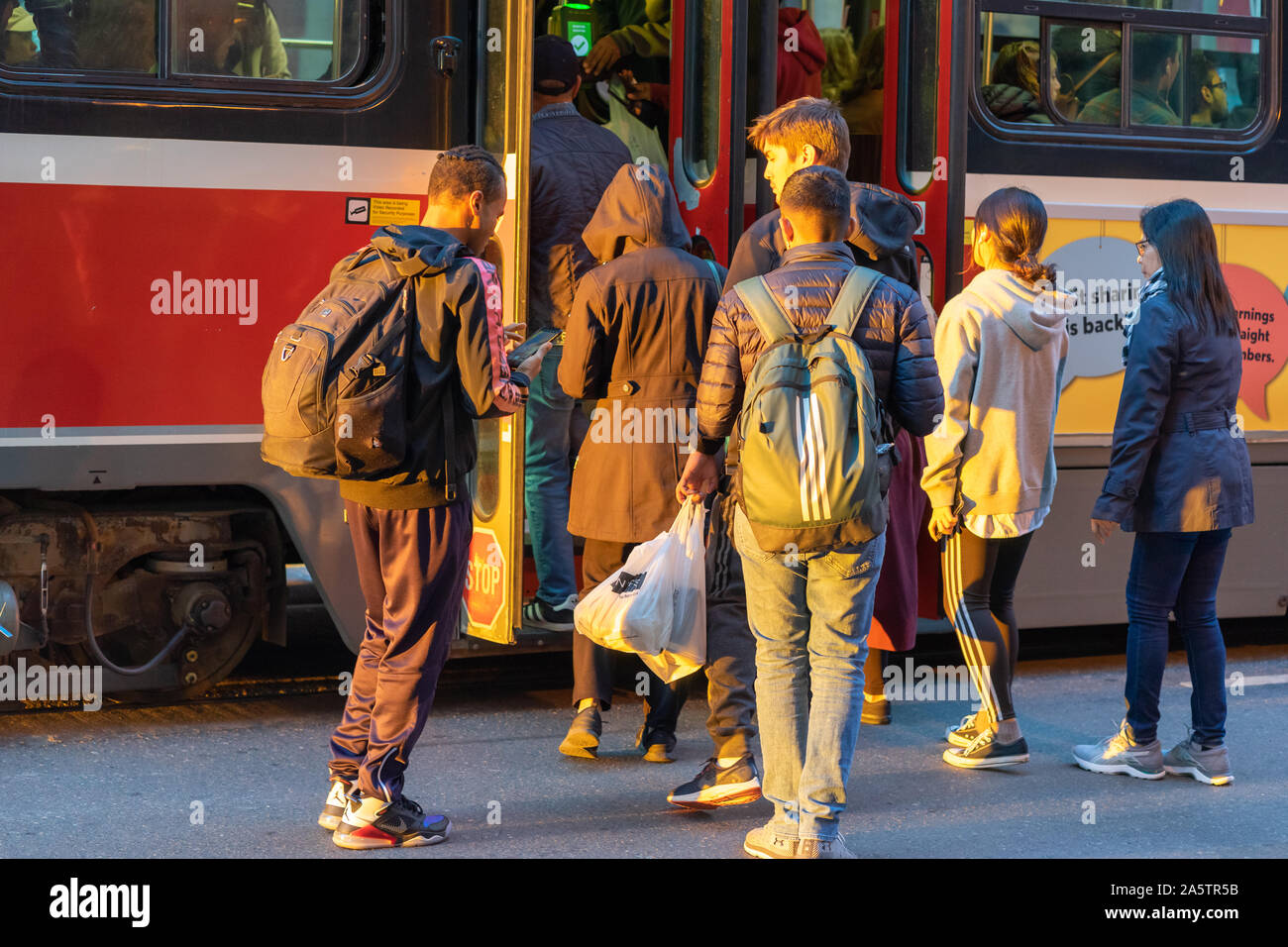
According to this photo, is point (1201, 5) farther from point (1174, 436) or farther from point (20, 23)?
point (20, 23)

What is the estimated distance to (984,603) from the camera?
5.33m

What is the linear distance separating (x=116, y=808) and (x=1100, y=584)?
13.0 ft

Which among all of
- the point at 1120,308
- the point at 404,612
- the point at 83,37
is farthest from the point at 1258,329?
the point at 83,37

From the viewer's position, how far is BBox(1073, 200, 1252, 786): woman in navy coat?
16.7 ft

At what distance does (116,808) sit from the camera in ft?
15.3

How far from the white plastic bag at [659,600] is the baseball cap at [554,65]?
→ 1.97 meters

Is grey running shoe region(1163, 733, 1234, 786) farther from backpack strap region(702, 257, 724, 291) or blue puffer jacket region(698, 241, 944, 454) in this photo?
backpack strap region(702, 257, 724, 291)

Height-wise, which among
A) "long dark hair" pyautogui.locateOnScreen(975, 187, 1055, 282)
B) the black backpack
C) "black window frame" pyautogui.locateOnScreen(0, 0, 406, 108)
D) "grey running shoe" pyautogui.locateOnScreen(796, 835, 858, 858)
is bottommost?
"grey running shoe" pyautogui.locateOnScreen(796, 835, 858, 858)

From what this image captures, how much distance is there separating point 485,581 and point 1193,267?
258 centimetres

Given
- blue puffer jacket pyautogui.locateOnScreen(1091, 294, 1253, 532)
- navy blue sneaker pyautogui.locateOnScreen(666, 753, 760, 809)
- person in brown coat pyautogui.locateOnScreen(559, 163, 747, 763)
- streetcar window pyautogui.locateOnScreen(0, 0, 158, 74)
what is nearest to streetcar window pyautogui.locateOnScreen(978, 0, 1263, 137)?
blue puffer jacket pyautogui.locateOnScreen(1091, 294, 1253, 532)

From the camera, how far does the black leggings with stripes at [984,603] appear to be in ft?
17.3

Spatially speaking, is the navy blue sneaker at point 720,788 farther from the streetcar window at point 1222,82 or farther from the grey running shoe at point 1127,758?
the streetcar window at point 1222,82

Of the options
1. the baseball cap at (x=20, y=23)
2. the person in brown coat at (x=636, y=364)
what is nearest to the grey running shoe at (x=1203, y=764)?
the person in brown coat at (x=636, y=364)

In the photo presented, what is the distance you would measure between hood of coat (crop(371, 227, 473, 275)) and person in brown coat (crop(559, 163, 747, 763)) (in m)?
0.83
